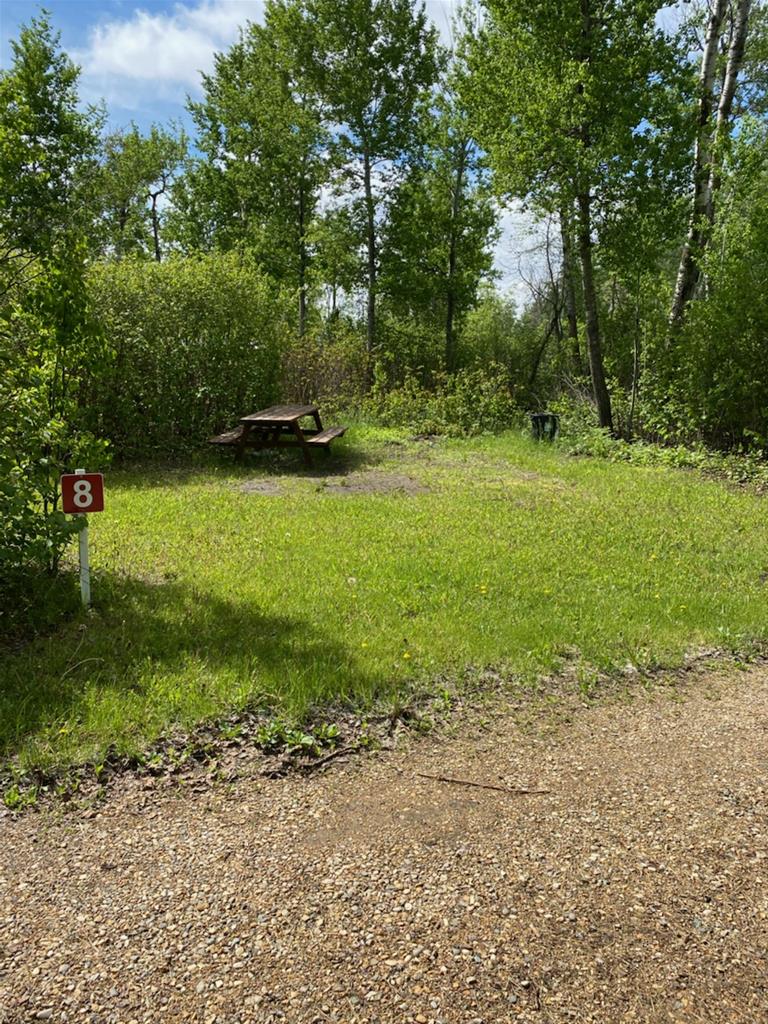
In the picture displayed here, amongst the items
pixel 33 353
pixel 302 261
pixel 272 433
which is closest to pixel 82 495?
pixel 33 353

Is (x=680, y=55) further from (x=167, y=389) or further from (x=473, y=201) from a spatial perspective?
(x=473, y=201)

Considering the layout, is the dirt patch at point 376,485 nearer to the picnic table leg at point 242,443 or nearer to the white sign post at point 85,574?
the picnic table leg at point 242,443

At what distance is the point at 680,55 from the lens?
1106 centimetres

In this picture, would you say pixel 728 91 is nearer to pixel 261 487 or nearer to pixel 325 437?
pixel 325 437

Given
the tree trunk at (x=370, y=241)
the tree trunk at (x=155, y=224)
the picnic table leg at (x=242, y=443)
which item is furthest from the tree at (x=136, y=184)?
the picnic table leg at (x=242, y=443)

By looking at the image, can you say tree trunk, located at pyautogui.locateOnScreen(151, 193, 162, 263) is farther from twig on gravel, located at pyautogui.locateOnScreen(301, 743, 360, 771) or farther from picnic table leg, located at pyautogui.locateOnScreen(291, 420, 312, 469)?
twig on gravel, located at pyautogui.locateOnScreen(301, 743, 360, 771)

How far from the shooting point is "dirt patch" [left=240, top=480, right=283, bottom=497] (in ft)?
27.6

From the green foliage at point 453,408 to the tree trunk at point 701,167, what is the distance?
13.8 feet

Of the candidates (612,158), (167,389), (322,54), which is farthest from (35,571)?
(322,54)

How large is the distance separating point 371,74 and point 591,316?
1170 cm

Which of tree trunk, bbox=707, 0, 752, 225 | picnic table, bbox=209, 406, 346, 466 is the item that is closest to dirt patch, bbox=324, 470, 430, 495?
picnic table, bbox=209, 406, 346, 466

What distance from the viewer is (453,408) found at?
593 inches

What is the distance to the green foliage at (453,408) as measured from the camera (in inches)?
586

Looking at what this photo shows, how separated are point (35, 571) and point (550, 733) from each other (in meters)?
3.66
